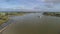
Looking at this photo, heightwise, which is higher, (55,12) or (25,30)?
(55,12)

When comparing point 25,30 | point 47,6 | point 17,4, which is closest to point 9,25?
point 25,30

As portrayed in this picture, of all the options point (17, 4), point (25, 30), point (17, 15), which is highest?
point (17, 4)

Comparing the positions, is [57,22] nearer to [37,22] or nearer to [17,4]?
[37,22]

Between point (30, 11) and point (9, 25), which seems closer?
point (9, 25)

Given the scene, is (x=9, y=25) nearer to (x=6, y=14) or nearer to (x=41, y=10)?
(x=6, y=14)

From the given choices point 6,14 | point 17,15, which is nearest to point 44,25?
point 17,15

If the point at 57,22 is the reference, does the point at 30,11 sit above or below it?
above
